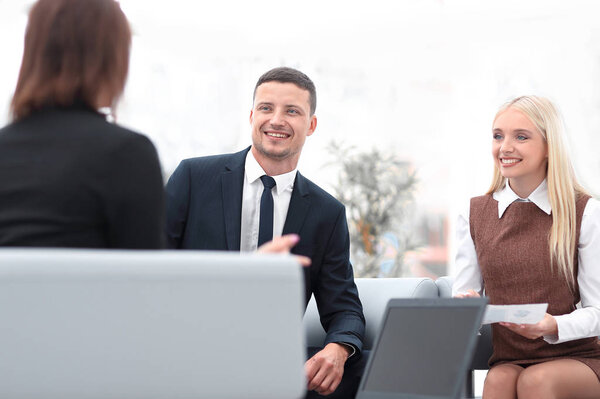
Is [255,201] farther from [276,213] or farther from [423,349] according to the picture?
[423,349]

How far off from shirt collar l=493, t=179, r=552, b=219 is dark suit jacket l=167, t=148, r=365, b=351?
1.75 ft

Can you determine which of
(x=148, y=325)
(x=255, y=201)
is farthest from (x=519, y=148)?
(x=148, y=325)

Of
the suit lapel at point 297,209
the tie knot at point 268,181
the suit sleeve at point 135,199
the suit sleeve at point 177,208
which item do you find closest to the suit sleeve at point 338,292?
the suit lapel at point 297,209

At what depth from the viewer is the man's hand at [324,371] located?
96.1 inches

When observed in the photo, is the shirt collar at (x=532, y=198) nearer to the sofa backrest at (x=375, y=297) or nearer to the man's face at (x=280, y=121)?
the sofa backrest at (x=375, y=297)

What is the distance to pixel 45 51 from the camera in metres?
1.53

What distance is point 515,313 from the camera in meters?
2.12

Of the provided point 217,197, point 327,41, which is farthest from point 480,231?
point 327,41

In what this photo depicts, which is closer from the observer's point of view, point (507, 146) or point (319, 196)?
point (507, 146)

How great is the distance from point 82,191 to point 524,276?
5.20 feet

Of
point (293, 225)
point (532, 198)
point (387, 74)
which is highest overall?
point (387, 74)

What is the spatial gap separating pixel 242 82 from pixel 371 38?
117 centimetres

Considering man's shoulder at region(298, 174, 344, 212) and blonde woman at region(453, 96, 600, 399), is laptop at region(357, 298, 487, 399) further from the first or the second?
man's shoulder at region(298, 174, 344, 212)

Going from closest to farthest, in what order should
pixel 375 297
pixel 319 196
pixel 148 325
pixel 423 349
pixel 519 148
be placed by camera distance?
pixel 148 325, pixel 423 349, pixel 519 148, pixel 319 196, pixel 375 297
